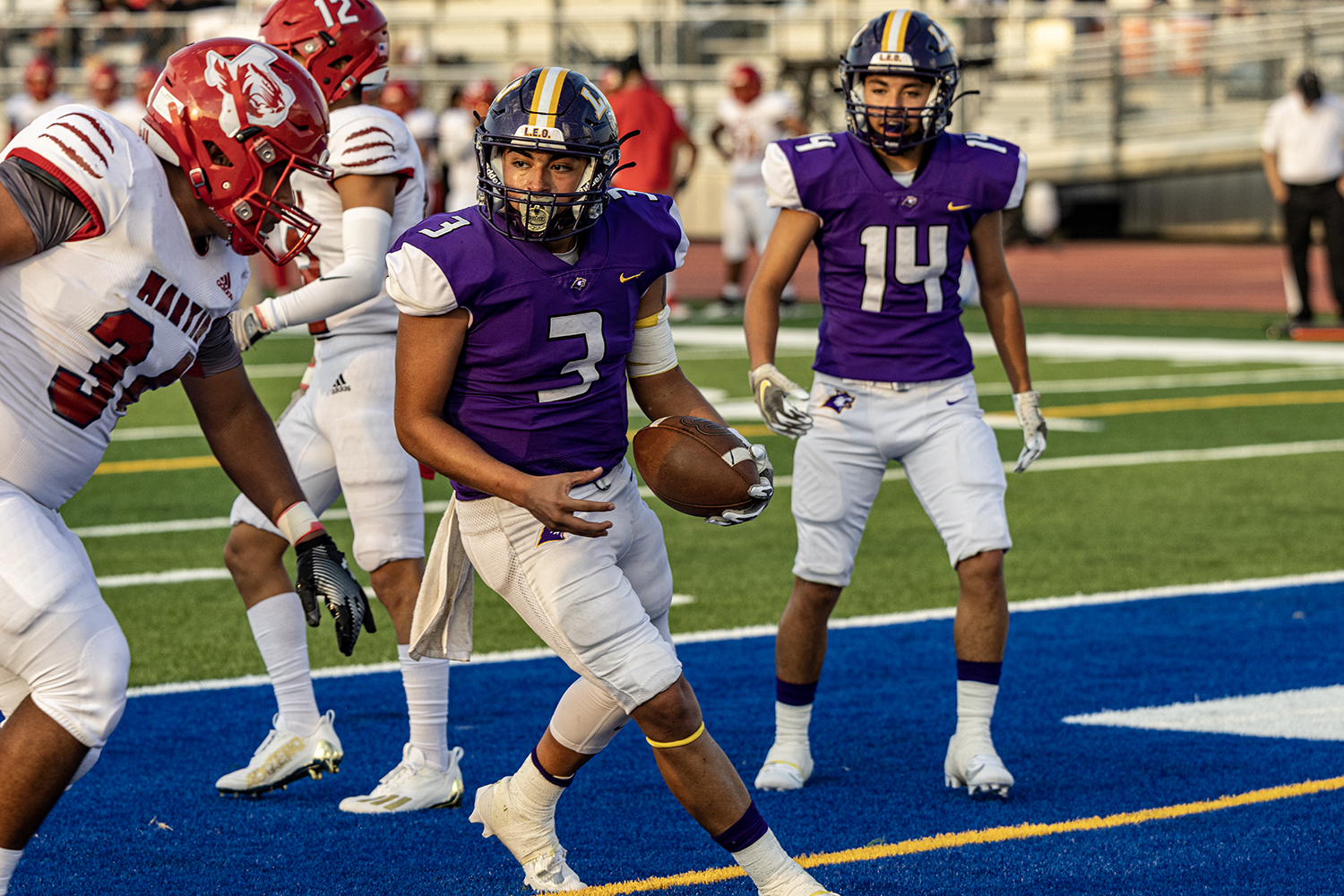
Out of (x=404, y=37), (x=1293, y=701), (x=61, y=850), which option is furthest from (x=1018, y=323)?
(x=404, y=37)

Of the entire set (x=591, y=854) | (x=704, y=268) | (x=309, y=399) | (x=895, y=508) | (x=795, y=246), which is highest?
(x=795, y=246)

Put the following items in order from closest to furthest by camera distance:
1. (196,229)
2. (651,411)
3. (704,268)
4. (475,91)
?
(196,229)
(651,411)
(475,91)
(704,268)

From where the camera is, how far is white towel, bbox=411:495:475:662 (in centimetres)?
391

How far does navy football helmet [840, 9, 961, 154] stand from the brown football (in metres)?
1.41

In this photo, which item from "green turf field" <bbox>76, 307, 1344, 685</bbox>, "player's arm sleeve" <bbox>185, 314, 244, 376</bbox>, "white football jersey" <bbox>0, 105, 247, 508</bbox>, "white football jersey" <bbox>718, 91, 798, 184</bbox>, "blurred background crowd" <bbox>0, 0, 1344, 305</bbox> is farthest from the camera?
"blurred background crowd" <bbox>0, 0, 1344, 305</bbox>

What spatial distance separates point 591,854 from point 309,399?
1.47m

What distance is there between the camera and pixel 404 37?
27.4m

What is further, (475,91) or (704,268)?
(704,268)

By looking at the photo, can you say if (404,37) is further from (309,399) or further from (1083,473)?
(309,399)

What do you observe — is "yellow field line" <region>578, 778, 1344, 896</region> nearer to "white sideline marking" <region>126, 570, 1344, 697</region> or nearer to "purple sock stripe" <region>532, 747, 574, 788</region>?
"purple sock stripe" <region>532, 747, 574, 788</region>

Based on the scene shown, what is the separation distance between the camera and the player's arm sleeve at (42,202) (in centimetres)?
321

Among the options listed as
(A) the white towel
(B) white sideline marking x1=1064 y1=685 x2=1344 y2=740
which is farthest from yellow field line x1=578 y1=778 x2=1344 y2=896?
(A) the white towel

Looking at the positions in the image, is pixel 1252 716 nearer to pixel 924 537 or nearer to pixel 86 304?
pixel 924 537

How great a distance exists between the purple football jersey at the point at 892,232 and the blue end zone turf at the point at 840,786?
3.50 feet
